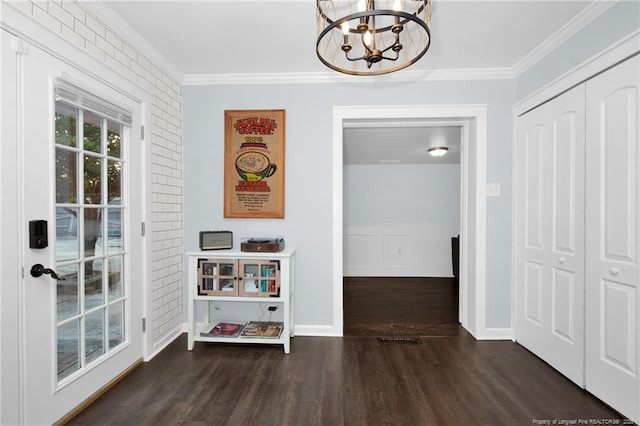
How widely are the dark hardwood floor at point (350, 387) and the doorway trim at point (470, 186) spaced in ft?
0.99

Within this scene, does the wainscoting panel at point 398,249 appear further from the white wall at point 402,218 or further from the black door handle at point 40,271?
the black door handle at point 40,271

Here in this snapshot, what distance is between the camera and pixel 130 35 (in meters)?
2.33

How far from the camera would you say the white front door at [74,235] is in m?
1.61

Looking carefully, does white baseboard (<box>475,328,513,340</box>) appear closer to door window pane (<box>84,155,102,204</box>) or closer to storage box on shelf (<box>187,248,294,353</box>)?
storage box on shelf (<box>187,248,294,353</box>)

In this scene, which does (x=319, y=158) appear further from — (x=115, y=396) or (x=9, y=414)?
(x=9, y=414)

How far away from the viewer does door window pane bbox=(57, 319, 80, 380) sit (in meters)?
1.81

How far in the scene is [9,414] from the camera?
1506 millimetres

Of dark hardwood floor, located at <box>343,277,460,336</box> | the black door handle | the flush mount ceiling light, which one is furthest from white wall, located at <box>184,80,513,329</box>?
the flush mount ceiling light

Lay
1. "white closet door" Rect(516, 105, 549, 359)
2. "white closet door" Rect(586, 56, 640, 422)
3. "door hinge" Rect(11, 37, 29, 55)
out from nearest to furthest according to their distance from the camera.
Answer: "door hinge" Rect(11, 37, 29, 55)
"white closet door" Rect(586, 56, 640, 422)
"white closet door" Rect(516, 105, 549, 359)

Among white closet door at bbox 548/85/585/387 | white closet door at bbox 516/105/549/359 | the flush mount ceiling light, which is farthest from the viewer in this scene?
the flush mount ceiling light

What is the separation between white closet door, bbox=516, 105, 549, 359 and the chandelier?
3.93 ft

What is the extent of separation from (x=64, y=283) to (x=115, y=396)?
0.82m

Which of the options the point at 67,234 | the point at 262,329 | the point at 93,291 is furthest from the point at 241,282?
the point at 67,234

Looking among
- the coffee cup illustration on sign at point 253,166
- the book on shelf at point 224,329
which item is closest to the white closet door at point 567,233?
the coffee cup illustration on sign at point 253,166
